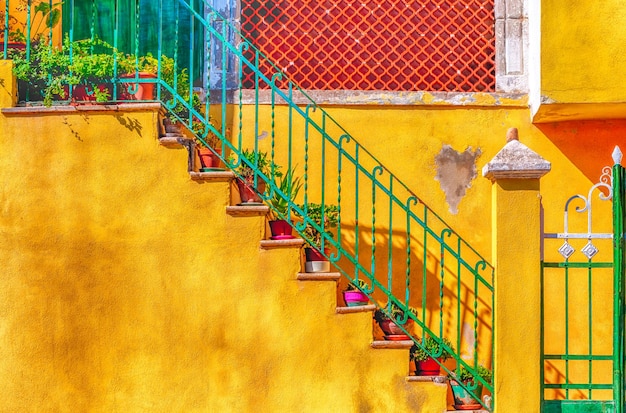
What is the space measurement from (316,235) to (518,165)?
6.01 feet

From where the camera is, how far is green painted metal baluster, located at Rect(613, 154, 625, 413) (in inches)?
235

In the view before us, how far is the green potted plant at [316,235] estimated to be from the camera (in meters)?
6.56

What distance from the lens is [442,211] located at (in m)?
8.20

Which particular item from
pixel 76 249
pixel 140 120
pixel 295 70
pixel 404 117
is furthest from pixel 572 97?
pixel 76 249

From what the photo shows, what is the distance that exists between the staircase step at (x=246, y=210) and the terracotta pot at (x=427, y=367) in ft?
5.31

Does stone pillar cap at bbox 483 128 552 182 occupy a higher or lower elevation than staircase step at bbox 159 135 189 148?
lower

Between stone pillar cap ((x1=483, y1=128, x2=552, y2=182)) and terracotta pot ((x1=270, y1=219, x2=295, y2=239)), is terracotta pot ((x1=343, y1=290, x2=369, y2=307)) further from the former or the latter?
stone pillar cap ((x1=483, y1=128, x2=552, y2=182))

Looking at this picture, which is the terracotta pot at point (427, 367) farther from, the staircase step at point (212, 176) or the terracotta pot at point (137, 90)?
the terracotta pot at point (137, 90)

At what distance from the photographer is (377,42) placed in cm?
847

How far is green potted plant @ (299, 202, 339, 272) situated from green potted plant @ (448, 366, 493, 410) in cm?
124

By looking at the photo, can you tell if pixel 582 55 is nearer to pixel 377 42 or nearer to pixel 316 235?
pixel 377 42

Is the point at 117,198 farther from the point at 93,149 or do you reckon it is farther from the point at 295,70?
the point at 295,70

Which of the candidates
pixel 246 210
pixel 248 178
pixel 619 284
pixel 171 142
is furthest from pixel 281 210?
pixel 619 284

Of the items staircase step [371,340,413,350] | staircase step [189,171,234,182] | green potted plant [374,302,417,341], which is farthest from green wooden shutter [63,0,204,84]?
staircase step [371,340,413,350]
